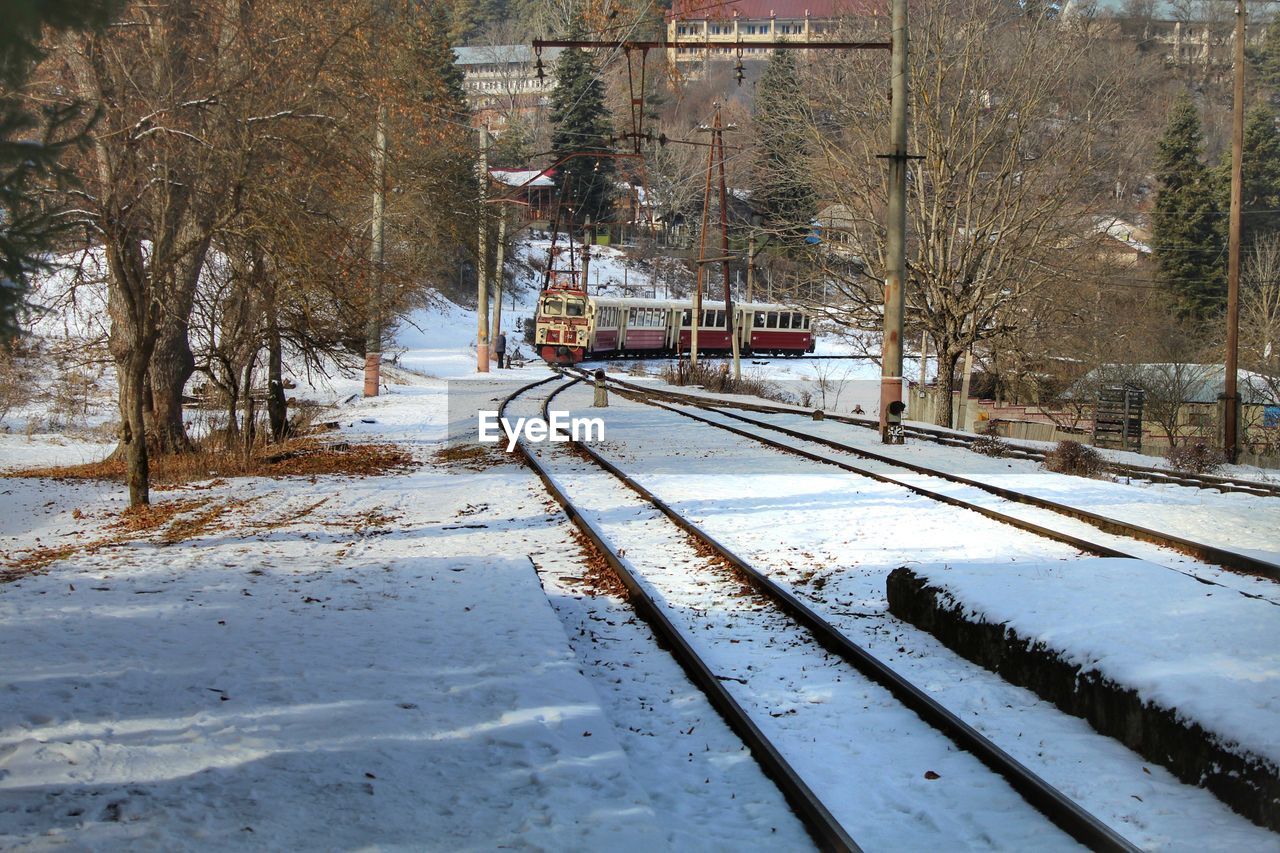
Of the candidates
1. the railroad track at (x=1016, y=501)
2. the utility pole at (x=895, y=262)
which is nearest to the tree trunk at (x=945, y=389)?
the railroad track at (x=1016, y=501)

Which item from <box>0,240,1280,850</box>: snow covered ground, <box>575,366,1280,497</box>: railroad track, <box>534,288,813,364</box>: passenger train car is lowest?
<box>0,240,1280,850</box>: snow covered ground

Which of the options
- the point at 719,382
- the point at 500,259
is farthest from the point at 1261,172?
the point at 500,259

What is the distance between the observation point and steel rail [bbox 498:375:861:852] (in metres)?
4.32

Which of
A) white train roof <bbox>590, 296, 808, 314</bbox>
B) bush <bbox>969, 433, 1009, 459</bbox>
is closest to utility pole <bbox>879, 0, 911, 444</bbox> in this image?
bush <bbox>969, 433, 1009, 459</bbox>

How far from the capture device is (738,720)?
5590 mm

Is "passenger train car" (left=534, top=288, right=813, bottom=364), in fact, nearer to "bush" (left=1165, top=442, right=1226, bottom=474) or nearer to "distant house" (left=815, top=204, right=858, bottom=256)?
"distant house" (left=815, top=204, right=858, bottom=256)

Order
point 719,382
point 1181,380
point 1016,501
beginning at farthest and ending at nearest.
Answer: point 719,382 < point 1181,380 < point 1016,501

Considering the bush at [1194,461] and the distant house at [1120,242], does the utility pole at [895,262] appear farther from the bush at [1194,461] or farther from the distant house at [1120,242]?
the distant house at [1120,242]

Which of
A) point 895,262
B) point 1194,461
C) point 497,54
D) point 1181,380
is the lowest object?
point 1194,461

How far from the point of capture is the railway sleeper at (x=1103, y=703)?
4586mm

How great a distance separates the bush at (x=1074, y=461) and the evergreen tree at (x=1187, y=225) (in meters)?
42.5

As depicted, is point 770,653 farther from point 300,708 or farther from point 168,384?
point 168,384

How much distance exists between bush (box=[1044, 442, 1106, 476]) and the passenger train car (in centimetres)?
3005

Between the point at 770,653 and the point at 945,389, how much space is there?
857 inches
